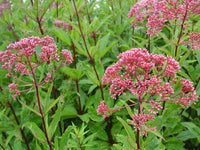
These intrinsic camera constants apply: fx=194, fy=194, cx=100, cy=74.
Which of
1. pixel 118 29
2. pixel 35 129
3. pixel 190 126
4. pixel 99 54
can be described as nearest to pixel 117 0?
pixel 118 29

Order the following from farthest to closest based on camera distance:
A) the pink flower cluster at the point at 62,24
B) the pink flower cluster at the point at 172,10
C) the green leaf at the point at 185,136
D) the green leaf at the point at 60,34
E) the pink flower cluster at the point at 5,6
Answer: the pink flower cluster at the point at 5,6 → the pink flower cluster at the point at 62,24 → the green leaf at the point at 185,136 → the green leaf at the point at 60,34 → the pink flower cluster at the point at 172,10

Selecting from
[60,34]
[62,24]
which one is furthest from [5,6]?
[60,34]

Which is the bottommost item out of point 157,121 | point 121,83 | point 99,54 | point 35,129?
point 157,121

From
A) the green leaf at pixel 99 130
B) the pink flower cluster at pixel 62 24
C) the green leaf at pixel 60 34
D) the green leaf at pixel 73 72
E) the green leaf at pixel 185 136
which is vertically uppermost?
the pink flower cluster at pixel 62 24

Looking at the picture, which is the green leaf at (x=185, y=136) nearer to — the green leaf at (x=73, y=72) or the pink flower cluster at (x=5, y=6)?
the green leaf at (x=73, y=72)

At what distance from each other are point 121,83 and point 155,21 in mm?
940

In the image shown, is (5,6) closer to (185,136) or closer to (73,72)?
(73,72)

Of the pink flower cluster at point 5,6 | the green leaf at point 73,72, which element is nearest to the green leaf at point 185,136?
the green leaf at point 73,72

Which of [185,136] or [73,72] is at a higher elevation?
[73,72]

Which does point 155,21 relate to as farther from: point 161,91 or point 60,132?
point 60,132

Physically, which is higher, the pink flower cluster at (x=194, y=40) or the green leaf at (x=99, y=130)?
the pink flower cluster at (x=194, y=40)

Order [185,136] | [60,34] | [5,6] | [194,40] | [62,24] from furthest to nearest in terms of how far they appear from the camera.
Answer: [5,6] → [62,24] → [185,136] → [60,34] → [194,40]

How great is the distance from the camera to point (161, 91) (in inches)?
57.4

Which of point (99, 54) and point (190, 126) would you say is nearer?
point (190, 126)
